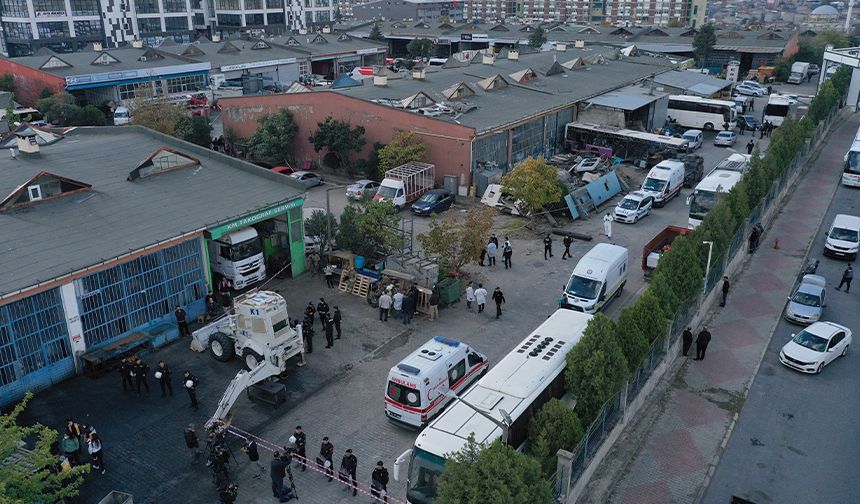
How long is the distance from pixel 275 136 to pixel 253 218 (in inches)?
783

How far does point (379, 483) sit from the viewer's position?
1672 centimetres

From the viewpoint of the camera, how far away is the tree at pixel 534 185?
1352 inches

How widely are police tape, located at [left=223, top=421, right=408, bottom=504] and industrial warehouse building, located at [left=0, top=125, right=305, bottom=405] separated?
237 inches

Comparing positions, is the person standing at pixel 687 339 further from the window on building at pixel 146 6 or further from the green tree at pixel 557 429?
the window on building at pixel 146 6

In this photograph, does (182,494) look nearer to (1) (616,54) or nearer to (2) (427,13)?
(1) (616,54)

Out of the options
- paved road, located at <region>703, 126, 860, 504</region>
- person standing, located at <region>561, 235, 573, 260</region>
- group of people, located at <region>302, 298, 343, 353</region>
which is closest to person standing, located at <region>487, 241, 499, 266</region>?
person standing, located at <region>561, 235, 573, 260</region>

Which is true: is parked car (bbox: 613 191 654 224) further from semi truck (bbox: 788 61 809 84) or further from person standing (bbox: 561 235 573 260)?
semi truck (bbox: 788 61 809 84)

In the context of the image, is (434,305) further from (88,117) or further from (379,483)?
(88,117)

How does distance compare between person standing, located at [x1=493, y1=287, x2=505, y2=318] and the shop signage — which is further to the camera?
person standing, located at [x1=493, y1=287, x2=505, y2=318]

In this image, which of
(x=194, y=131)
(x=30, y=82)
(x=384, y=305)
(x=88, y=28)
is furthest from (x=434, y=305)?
(x=88, y=28)

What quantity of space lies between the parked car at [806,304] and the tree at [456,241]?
11826mm

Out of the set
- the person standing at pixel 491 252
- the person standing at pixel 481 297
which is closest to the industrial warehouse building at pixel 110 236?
the person standing at pixel 491 252

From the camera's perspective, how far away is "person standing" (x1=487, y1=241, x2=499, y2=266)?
31016 mm

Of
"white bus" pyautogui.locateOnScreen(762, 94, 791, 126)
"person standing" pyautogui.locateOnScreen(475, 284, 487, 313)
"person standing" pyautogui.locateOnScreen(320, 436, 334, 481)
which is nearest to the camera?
"person standing" pyautogui.locateOnScreen(320, 436, 334, 481)
